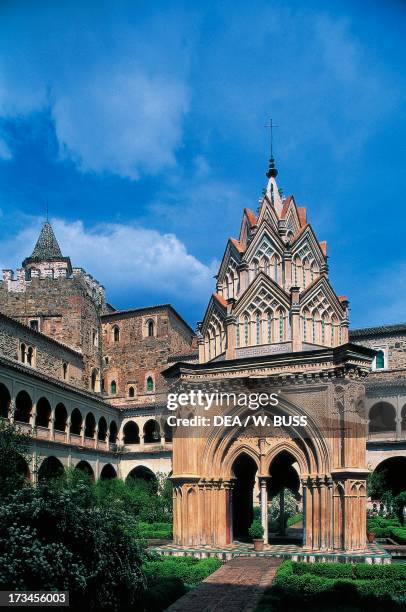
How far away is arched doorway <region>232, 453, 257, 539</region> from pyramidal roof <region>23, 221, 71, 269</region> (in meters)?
30.5

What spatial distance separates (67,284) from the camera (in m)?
54.8

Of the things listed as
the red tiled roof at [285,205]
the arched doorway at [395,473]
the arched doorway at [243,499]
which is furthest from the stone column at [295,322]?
the arched doorway at [395,473]

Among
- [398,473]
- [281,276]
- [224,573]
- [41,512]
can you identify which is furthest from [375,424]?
[41,512]

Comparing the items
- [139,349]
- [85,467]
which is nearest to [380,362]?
[139,349]

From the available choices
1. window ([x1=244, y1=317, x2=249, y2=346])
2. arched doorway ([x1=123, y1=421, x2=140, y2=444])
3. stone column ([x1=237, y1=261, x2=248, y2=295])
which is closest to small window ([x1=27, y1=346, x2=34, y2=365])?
arched doorway ([x1=123, y1=421, x2=140, y2=444])

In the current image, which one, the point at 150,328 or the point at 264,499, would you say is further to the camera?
the point at 150,328

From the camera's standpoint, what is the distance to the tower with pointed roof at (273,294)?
27328 mm

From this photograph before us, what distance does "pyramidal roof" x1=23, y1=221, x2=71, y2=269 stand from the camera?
56438 millimetres

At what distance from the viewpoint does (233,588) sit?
→ 19.2m

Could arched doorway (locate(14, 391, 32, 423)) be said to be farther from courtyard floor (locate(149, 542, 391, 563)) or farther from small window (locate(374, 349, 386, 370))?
small window (locate(374, 349, 386, 370))

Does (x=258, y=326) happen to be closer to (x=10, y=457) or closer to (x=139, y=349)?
(x=10, y=457)

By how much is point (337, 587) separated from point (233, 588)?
2.80m

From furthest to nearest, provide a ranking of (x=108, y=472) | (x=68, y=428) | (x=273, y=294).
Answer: (x=108, y=472), (x=68, y=428), (x=273, y=294)

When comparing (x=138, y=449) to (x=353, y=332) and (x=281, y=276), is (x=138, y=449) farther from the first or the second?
(x=281, y=276)
